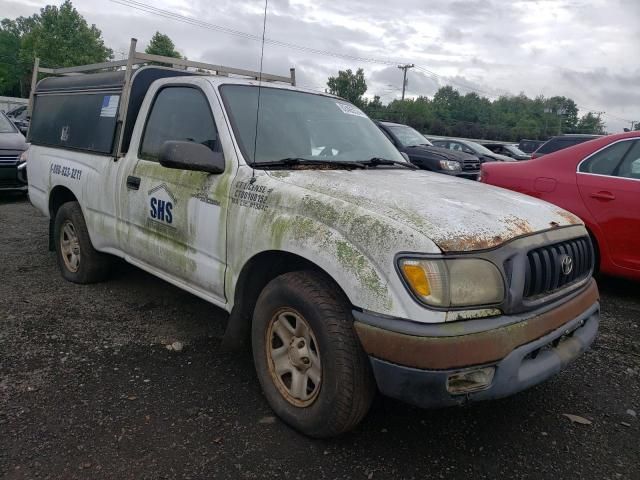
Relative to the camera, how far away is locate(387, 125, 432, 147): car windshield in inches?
435

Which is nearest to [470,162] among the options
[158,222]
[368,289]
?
[158,222]

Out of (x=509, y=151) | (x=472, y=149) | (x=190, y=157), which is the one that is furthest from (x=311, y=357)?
(x=509, y=151)

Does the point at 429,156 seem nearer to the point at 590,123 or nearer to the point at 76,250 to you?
the point at 76,250

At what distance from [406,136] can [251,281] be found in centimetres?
895

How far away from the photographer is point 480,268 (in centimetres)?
225

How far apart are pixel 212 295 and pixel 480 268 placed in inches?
66.4

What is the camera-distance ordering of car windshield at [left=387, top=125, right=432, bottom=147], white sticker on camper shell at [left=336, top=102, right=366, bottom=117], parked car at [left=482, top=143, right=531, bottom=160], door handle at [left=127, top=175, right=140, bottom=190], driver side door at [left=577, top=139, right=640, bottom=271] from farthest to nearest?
parked car at [left=482, top=143, right=531, bottom=160] → car windshield at [left=387, top=125, right=432, bottom=147] → driver side door at [left=577, top=139, right=640, bottom=271] → white sticker on camper shell at [left=336, top=102, right=366, bottom=117] → door handle at [left=127, top=175, right=140, bottom=190]

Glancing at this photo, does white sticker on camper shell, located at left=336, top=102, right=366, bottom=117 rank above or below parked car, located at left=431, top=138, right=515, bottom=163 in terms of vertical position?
below

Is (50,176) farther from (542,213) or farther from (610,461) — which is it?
(610,461)

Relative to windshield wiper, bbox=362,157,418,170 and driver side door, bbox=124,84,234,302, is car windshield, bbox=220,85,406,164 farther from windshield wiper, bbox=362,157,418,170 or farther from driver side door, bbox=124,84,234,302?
driver side door, bbox=124,84,234,302

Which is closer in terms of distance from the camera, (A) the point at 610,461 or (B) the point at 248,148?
(A) the point at 610,461

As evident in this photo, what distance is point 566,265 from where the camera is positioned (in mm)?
2650

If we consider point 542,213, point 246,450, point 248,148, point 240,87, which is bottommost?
point 246,450

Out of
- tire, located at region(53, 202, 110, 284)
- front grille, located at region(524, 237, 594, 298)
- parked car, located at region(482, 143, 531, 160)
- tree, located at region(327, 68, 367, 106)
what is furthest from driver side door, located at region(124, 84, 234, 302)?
tree, located at region(327, 68, 367, 106)
